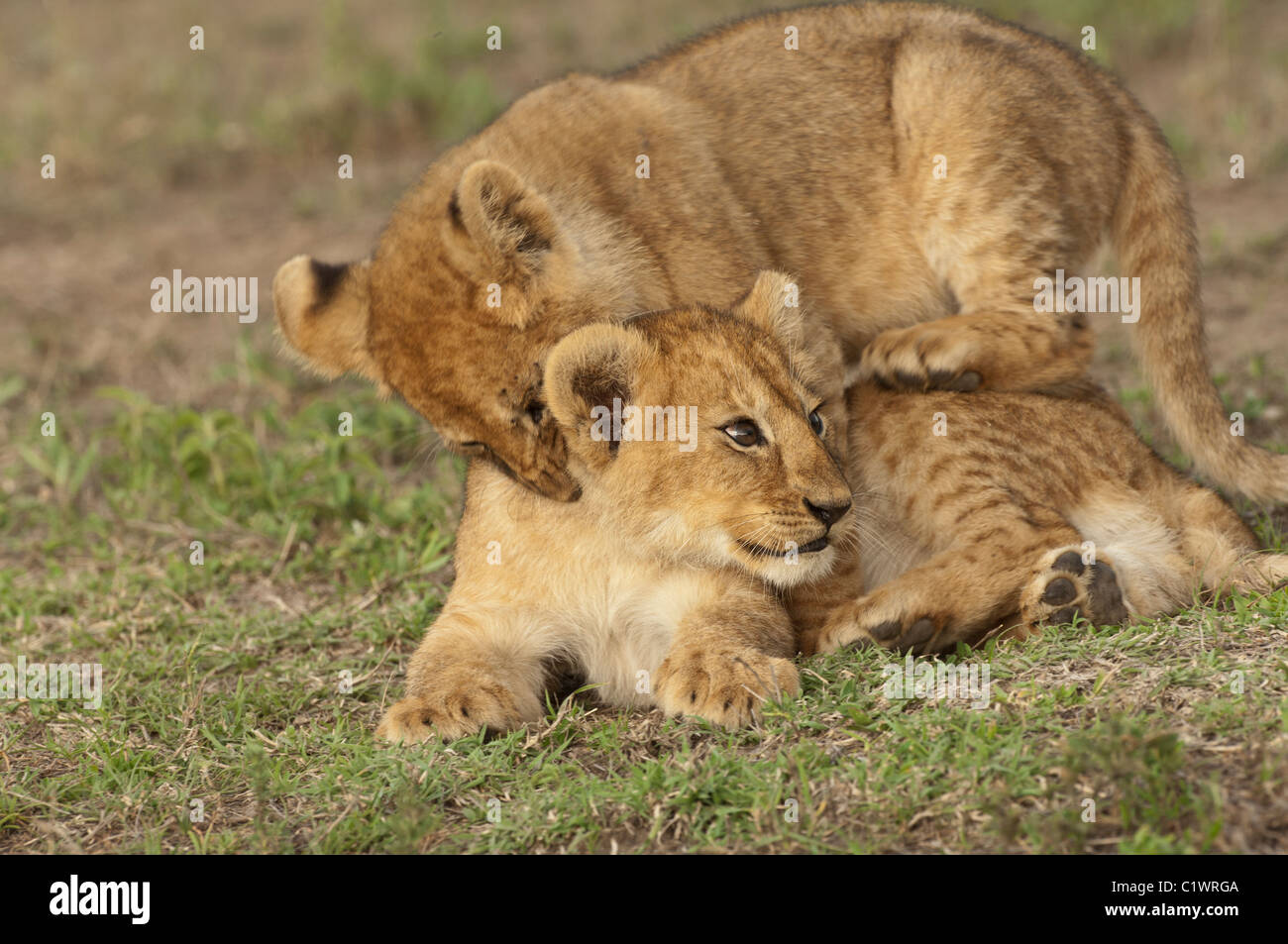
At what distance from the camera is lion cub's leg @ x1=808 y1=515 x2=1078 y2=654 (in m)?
3.91

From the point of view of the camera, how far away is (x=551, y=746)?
3756mm

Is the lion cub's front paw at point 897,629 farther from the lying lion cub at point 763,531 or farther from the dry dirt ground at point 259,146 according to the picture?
the dry dirt ground at point 259,146

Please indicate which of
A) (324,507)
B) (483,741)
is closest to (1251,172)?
(324,507)

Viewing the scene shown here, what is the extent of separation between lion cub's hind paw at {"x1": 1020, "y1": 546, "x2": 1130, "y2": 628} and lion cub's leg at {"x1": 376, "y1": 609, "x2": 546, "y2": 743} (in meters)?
1.42

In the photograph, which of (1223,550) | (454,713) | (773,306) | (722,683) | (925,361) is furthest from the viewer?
(925,361)

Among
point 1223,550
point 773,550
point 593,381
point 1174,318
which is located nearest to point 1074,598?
point 1223,550

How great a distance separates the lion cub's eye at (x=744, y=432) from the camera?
12.6 ft

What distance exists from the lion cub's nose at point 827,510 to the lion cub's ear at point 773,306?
1.89 ft

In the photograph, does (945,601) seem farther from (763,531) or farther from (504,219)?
(504,219)

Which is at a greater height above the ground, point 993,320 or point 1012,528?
point 993,320

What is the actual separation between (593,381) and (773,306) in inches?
26.4

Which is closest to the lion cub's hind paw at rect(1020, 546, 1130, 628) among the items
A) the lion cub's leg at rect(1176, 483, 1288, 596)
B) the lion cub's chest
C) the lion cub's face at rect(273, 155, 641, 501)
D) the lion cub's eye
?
the lion cub's leg at rect(1176, 483, 1288, 596)

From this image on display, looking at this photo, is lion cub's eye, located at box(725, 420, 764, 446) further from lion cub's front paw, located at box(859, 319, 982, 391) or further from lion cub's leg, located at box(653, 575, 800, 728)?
lion cub's front paw, located at box(859, 319, 982, 391)

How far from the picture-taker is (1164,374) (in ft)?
16.4
